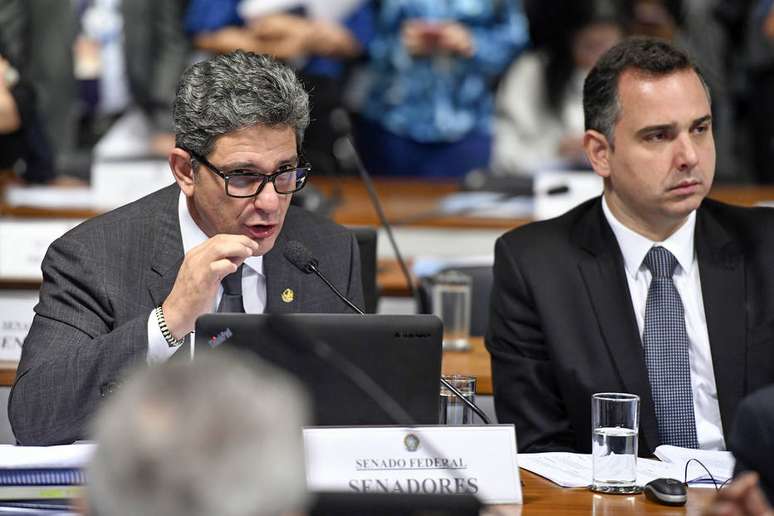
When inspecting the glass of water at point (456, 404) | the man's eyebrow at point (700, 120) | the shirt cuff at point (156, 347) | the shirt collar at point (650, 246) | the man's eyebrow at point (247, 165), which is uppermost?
the man's eyebrow at point (700, 120)

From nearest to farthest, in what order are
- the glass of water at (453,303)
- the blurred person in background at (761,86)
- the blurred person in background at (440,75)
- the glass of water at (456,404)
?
1. the glass of water at (456,404)
2. the glass of water at (453,303)
3. the blurred person in background at (440,75)
4. the blurred person in background at (761,86)

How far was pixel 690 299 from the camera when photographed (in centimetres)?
283

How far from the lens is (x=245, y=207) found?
2.54 metres

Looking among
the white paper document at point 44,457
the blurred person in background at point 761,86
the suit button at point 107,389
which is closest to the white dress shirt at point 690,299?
the suit button at point 107,389

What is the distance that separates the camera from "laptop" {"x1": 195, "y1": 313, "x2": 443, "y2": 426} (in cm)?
198

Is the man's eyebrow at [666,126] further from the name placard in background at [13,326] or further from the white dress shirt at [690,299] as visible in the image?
the name placard in background at [13,326]

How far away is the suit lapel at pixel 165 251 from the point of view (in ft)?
8.53

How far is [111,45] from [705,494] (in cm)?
514

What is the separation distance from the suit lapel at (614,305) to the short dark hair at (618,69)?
21 centimetres

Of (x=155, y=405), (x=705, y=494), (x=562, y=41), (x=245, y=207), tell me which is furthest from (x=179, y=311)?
(x=562, y=41)

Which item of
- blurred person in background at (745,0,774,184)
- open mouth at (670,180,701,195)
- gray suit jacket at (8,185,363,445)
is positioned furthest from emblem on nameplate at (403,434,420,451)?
blurred person in background at (745,0,774,184)

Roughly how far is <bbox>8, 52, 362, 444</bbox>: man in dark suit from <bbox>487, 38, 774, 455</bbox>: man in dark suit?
441 millimetres

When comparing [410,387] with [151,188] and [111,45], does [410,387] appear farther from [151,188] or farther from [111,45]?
[111,45]

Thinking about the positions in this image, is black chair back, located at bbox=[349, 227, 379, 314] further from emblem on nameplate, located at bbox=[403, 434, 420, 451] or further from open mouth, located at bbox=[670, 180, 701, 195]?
emblem on nameplate, located at bbox=[403, 434, 420, 451]
